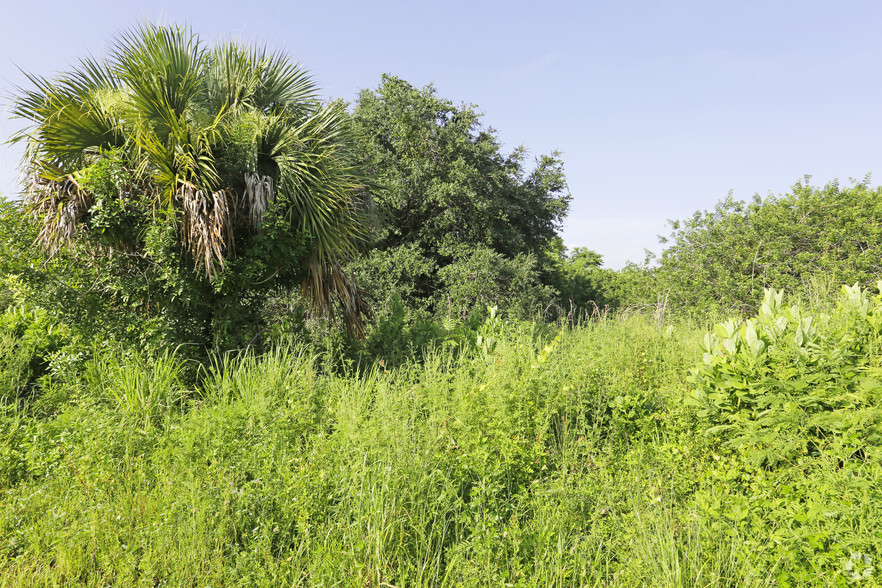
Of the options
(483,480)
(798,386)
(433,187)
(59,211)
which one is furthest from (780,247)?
(59,211)

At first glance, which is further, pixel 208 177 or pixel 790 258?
pixel 790 258

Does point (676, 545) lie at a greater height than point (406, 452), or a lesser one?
lesser

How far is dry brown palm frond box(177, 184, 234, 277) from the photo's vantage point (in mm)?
4719

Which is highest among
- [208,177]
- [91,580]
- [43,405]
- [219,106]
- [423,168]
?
[423,168]

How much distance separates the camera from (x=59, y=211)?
4766 mm

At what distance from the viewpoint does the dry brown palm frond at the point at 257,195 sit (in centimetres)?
518

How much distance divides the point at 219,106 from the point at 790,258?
11737 millimetres

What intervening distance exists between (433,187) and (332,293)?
20.3ft

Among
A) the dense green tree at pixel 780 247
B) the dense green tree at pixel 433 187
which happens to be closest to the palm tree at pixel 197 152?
the dense green tree at pixel 433 187

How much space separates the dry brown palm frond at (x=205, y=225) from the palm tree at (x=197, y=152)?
13mm

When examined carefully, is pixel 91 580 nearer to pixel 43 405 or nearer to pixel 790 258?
pixel 43 405

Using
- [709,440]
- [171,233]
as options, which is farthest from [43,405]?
[709,440]

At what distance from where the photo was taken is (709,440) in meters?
3.45

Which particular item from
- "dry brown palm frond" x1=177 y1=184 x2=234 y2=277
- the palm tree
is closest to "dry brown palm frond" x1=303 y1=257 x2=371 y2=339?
the palm tree
